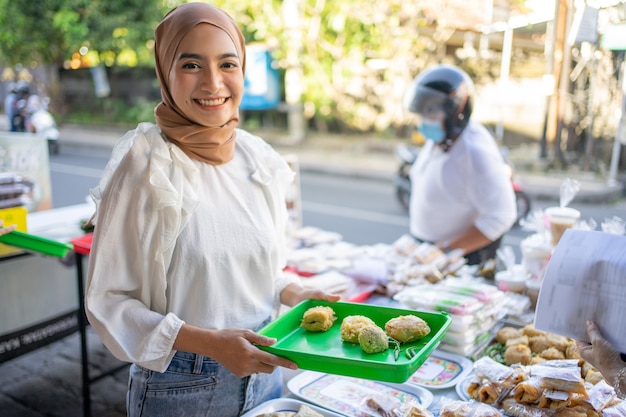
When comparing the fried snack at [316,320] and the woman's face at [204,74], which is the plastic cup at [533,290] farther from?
the woman's face at [204,74]

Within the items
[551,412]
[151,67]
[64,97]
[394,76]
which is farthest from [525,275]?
[64,97]

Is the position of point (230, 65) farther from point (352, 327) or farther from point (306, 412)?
point (306, 412)

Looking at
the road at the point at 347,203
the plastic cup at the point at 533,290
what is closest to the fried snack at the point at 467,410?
the plastic cup at the point at 533,290

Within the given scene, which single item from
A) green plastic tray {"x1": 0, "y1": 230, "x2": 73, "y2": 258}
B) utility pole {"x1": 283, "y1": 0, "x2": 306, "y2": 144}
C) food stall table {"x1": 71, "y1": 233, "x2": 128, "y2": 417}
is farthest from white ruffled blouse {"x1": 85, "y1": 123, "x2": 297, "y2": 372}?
utility pole {"x1": 283, "y1": 0, "x2": 306, "y2": 144}

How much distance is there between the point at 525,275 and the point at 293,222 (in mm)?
1726

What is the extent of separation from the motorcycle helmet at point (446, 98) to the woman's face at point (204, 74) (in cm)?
164

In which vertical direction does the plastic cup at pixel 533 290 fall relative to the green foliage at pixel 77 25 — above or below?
below

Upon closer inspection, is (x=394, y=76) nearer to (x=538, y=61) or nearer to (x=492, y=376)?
(x=538, y=61)

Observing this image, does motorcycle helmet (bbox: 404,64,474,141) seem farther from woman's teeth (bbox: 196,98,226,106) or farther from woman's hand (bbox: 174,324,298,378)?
woman's hand (bbox: 174,324,298,378)

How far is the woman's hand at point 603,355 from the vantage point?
1.27m

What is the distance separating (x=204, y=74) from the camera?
4.73ft

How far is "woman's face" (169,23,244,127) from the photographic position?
1.43 metres

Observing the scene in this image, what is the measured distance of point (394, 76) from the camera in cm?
1162

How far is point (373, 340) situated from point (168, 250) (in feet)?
1.95
